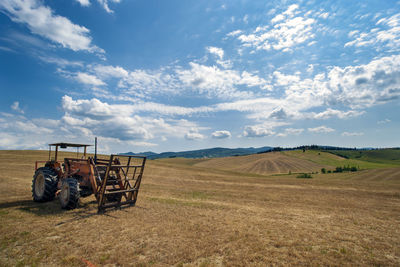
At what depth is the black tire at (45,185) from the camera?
10048 mm

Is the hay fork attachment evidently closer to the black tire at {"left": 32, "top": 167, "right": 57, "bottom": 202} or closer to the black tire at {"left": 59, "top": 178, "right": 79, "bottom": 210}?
the black tire at {"left": 59, "top": 178, "right": 79, "bottom": 210}

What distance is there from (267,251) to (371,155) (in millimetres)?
173953

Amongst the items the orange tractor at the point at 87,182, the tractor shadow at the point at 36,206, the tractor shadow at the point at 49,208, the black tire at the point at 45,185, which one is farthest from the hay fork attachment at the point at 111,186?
the black tire at the point at 45,185

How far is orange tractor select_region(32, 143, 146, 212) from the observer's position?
8836mm

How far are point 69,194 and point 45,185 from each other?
237 centimetres

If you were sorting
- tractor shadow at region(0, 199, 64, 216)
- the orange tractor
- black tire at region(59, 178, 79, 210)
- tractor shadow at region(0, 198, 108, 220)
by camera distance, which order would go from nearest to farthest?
tractor shadow at region(0, 198, 108, 220)
tractor shadow at region(0, 199, 64, 216)
black tire at region(59, 178, 79, 210)
the orange tractor

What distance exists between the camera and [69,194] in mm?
8695

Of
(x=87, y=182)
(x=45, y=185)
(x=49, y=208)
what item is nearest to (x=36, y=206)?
(x=49, y=208)

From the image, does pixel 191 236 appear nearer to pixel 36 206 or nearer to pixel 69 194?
pixel 69 194

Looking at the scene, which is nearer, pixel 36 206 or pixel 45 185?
pixel 36 206

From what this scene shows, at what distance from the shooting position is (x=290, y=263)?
4805 mm

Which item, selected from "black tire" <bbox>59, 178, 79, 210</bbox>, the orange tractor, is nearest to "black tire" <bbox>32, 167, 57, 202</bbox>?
the orange tractor

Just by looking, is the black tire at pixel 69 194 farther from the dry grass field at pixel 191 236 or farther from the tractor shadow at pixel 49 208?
the dry grass field at pixel 191 236

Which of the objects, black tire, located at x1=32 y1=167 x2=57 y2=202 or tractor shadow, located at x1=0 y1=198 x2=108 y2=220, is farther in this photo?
black tire, located at x1=32 y1=167 x2=57 y2=202
